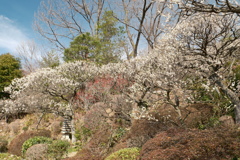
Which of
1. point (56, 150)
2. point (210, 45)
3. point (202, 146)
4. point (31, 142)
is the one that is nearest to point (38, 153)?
point (56, 150)

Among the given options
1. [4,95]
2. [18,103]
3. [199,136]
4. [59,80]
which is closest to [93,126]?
[59,80]

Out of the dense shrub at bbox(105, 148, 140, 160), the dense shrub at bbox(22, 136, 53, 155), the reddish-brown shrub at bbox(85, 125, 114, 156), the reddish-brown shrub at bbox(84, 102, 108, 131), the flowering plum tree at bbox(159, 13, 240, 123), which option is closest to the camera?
the dense shrub at bbox(105, 148, 140, 160)

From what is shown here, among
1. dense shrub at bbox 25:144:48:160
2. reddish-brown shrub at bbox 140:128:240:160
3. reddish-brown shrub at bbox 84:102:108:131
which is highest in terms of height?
reddish-brown shrub at bbox 84:102:108:131

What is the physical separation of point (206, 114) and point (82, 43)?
12.8 meters

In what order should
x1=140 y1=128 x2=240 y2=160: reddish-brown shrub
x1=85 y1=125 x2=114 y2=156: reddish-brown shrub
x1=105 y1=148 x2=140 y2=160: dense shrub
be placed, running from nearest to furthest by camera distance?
x1=140 y1=128 x2=240 y2=160: reddish-brown shrub → x1=105 y1=148 x2=140 y2=160: dense shrub → x1=85 y1=125 x2=114 y2=156: reddish-brown shrub

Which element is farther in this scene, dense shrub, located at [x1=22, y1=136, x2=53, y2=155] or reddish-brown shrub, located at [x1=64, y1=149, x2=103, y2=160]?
dense shrub, located at [x1=22, y1=136, x2=53, y2=155]

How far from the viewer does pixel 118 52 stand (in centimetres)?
1822

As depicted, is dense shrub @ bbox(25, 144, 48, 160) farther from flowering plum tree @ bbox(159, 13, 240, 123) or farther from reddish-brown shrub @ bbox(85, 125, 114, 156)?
flowering plum tree @ bbox(159, 13, 240, 123)

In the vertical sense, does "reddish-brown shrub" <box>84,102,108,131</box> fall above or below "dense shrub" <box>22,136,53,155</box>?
above

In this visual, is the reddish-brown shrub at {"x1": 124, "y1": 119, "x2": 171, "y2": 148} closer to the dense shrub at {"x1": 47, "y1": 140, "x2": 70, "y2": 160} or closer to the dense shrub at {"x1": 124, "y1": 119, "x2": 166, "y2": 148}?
the dense shrub at {"x1": 124, "y1": 119, "x2": 166, "y2": 148}

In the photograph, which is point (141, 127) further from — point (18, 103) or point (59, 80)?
point (18, 103)

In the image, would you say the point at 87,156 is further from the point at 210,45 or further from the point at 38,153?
the point at 210,45

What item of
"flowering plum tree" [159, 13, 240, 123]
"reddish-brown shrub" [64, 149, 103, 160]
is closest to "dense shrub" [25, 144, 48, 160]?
"reddish-brown shrub" [64, 149, 103, 160]

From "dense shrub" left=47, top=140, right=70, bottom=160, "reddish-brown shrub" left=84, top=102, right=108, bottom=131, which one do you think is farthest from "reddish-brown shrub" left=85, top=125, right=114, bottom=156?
"dense shrub" left=47, top=140, right=70, bottom=160
